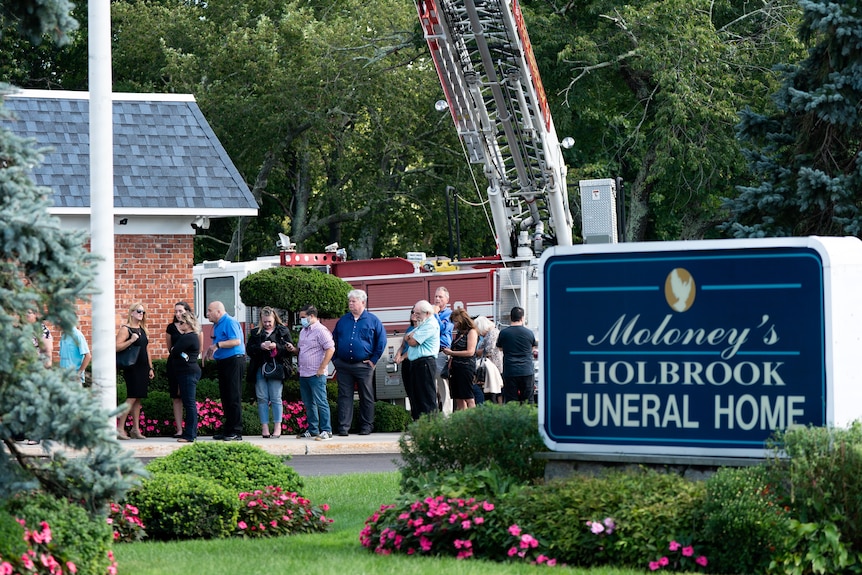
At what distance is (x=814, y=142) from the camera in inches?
687

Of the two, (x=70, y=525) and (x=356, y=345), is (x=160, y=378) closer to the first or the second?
(x=356, y=345)

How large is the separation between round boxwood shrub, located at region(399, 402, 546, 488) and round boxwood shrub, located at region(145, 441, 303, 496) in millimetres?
1306

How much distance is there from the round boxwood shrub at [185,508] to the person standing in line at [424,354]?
7784 mm

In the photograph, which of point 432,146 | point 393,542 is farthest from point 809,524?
point 432,146

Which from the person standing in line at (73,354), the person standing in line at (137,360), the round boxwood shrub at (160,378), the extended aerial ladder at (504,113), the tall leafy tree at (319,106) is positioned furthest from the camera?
the tall leafy tree at (319,106)

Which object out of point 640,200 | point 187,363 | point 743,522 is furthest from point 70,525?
point 640,200

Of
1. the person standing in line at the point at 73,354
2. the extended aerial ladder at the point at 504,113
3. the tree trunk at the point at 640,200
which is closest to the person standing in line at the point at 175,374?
the person standing in line at the point at 73,354

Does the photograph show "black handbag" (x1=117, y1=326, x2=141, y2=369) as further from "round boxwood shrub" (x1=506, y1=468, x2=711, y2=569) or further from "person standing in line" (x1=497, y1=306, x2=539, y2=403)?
"round boxwood shrub" (x1=506, y1=468, x2=711, y2=569)

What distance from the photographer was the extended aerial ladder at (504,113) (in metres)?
21.7

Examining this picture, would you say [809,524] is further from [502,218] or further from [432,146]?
[432,146]

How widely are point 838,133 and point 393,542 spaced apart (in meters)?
11.0

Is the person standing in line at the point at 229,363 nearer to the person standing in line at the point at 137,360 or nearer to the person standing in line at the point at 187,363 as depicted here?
the person standing in line at the point at 187,363

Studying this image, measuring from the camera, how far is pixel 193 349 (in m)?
17.5

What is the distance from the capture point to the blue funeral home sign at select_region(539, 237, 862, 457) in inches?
319
